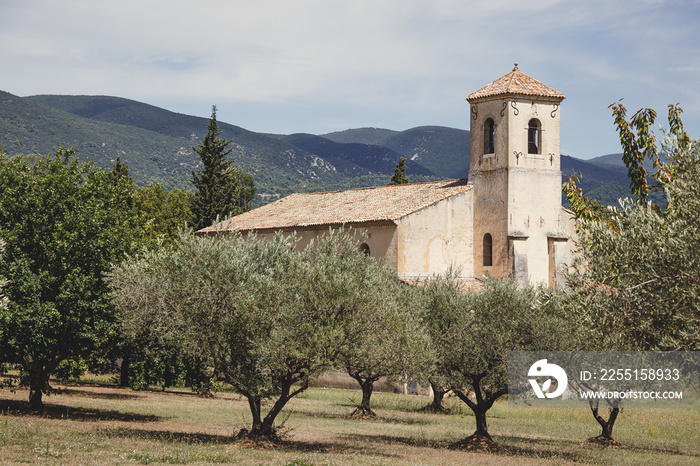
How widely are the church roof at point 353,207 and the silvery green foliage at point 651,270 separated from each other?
25.9m

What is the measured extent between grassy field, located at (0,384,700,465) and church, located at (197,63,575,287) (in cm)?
798

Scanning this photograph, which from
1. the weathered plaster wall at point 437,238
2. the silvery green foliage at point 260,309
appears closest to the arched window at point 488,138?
the weathered plaster wall at point 437,238

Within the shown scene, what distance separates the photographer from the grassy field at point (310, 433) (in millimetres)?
18656

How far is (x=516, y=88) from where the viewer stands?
4069 centimetres

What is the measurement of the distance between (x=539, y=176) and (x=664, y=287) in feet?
97.5

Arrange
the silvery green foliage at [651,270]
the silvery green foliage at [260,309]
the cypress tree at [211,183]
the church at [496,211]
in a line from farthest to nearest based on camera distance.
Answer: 1. the cypress tree at [211,183]
2. the church at [496,211]
3. the silvery green foliage at [260,309]
4. the silvery green foliage at [651,270]

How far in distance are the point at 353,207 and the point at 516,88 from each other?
40.3ft

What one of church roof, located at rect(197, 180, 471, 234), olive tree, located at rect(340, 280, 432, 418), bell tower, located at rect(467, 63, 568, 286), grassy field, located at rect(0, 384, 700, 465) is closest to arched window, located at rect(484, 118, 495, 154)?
bell tower, located at rect(467, 63, 568, 286)

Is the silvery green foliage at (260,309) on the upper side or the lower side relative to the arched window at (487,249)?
lower

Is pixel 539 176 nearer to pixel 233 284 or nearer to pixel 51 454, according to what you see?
pixel 233 284

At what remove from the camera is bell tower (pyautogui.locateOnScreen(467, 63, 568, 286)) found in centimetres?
4025

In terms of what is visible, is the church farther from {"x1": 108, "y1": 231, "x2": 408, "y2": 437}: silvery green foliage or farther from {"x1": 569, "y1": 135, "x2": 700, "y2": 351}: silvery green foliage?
{"x1": 569, "y1": 135, "x2": 700, "y2": 351}: silvery green foliage

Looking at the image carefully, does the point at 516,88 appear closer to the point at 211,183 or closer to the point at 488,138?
the point at 488,138

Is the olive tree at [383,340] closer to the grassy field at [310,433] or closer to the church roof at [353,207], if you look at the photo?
the grassy field at [310,433]
